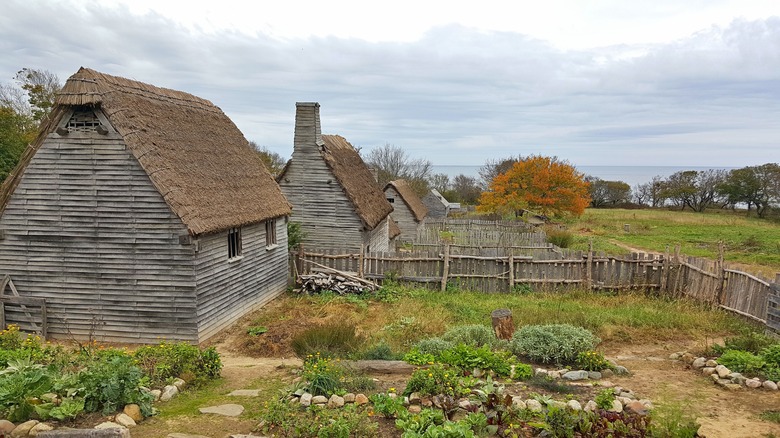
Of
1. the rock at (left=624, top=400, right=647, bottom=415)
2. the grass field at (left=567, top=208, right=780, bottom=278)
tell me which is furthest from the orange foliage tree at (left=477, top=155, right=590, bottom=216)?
the rock at (left=624, top=400, right=647, bottom=415)

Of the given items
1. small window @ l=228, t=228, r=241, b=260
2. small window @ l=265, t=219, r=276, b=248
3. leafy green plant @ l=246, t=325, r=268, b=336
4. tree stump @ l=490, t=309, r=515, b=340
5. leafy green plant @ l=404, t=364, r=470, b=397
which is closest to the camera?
leafy green plant @ l=404, t=364, r=470, b=397

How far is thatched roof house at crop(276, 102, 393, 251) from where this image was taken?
20.1 m

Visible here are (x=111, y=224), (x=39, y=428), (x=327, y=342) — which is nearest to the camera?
(x=39, y=428)

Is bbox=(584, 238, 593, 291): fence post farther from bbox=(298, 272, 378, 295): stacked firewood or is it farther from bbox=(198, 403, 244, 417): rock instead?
bbox=(198, 403, 244, 417): rock

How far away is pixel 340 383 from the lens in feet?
23.7

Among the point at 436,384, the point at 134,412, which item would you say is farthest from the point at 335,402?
the point at 134,412

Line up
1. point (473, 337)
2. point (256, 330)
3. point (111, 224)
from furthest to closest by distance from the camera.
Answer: point (256, 330) → point (111, 224) → point (473, 337)

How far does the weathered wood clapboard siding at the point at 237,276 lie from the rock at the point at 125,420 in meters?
5.88

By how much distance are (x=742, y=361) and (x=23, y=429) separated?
36.1 feet

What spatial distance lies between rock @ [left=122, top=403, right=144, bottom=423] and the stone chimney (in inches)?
581

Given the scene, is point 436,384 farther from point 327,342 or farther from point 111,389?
point 111,389

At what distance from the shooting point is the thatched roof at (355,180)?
20.0m

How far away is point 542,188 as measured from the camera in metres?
35.8

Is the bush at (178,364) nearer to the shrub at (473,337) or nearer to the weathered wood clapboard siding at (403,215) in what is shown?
the shrub at (473,337)
